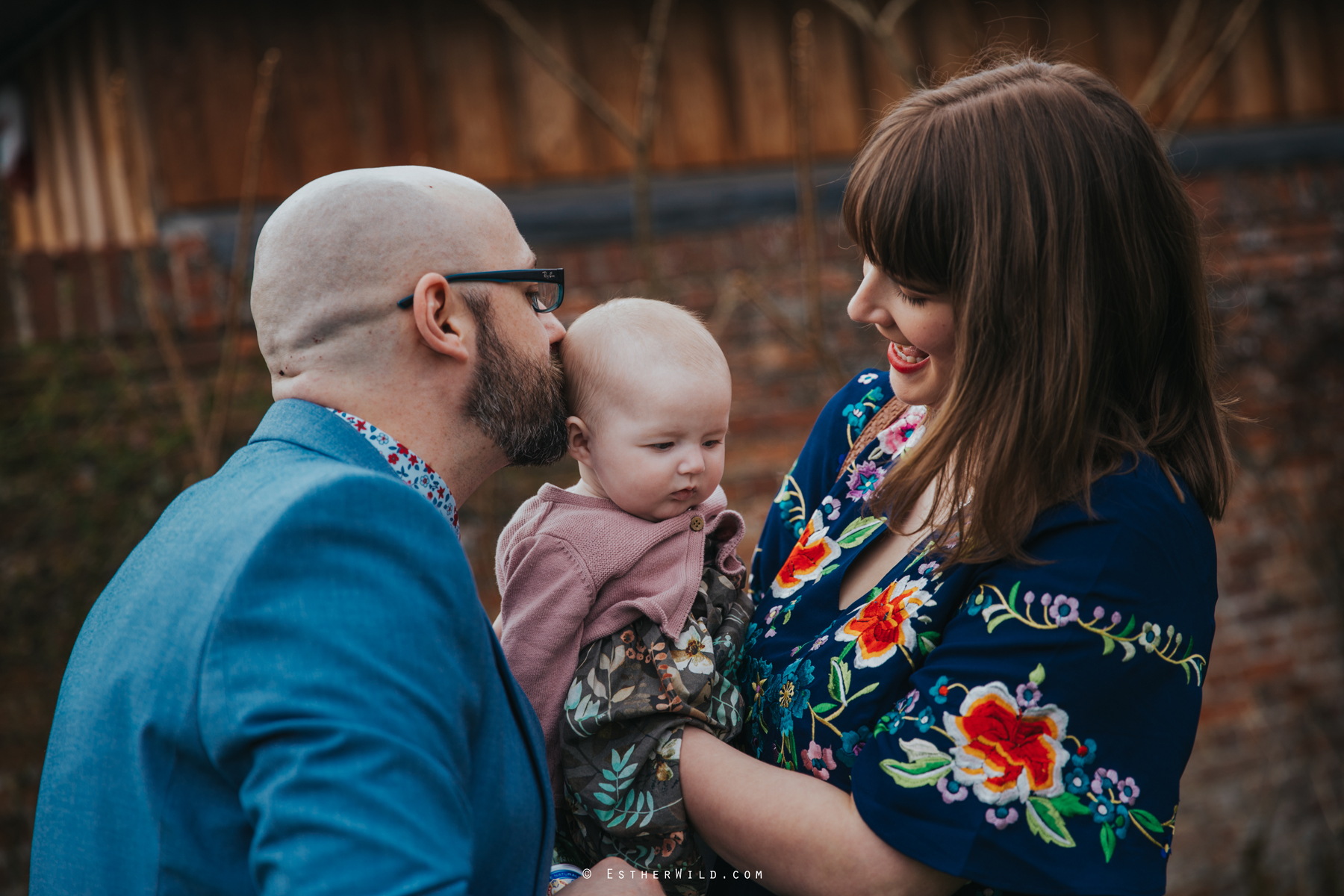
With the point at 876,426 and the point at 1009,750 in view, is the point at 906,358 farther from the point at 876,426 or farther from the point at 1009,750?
the point at 1009,750

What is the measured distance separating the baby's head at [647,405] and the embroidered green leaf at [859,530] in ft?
0.76

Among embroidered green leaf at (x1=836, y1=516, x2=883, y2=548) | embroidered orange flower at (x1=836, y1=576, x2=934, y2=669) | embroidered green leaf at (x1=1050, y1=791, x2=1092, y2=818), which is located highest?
embroidered green leaf at (x1=836, y1=516, x2=883, y2=548)

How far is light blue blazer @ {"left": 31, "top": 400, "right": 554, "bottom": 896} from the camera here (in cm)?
102

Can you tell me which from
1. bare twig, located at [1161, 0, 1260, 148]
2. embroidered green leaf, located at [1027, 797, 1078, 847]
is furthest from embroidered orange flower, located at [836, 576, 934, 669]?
bare twig, located at [1161, 0, 1260, 148]

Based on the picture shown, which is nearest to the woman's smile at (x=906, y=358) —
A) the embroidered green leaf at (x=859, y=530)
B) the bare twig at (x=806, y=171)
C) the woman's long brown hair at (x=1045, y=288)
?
the woman's long brown hair at (x=1045, y=288)

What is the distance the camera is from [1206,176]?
160 inches

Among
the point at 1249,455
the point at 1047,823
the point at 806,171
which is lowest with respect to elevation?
the point at 1249,455

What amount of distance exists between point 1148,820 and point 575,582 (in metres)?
0.82

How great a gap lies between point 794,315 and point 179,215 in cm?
197

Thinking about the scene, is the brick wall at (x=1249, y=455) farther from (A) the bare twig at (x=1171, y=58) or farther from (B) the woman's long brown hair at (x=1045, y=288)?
(B) the woman's long brown hair at (x=1045, y=288)

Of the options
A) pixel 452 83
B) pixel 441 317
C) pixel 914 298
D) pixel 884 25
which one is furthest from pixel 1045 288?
pixel 452 83

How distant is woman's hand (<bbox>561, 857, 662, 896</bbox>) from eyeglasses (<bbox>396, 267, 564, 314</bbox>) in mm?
825

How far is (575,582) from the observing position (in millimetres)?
1580

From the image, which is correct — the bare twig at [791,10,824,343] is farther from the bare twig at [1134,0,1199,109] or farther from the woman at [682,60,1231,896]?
the woman at [682,60,1231,896]
